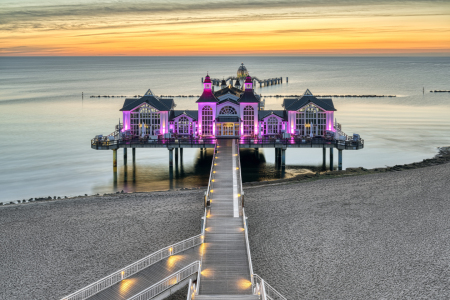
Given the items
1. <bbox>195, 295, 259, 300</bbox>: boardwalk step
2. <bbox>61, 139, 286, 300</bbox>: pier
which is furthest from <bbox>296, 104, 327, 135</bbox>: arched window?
<bbox>195, 295, 259, 300</bbox>: boardwalk step

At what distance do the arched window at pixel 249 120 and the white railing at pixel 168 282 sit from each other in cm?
2802

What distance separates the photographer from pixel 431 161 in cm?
4538

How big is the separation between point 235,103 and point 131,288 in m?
30.1

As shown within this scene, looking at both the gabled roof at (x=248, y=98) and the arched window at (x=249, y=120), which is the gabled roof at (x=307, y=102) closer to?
the gabled roof at (x=248, y=98)

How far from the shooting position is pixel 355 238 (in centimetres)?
2503

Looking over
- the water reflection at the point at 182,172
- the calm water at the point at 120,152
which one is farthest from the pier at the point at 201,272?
the calm water at the point at 120,152

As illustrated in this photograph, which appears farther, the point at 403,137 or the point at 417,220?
the point at 403,137

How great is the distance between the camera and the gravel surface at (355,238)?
20312 millimetres

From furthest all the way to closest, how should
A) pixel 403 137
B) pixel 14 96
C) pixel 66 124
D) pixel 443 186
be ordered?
pixel 14 96 → pixel 66 124 → pixel 403 137 → pixel 443 186

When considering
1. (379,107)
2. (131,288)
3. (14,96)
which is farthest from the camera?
(14,96)

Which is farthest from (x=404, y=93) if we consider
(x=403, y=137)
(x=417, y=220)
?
(x=417, y=220)

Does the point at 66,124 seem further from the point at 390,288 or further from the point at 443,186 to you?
the point at 390,288

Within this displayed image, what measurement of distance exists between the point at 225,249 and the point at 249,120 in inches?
1041

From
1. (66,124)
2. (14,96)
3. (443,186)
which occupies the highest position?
(14,96)
